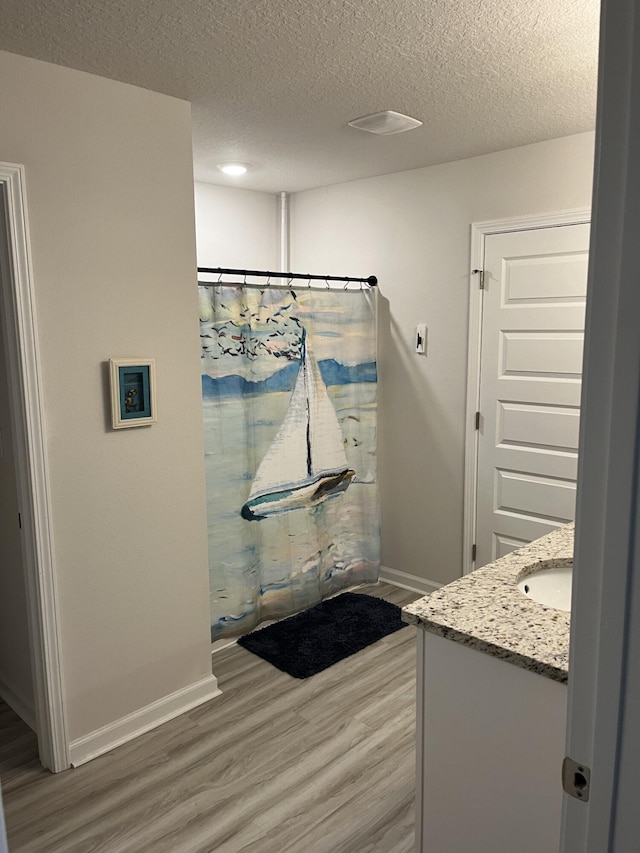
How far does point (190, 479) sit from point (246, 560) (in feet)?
2.57

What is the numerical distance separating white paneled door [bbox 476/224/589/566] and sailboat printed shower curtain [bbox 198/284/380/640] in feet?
2.39

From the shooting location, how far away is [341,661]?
10.3 ft

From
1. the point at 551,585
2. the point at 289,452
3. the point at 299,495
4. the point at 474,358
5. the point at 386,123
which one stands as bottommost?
the point at 299,495

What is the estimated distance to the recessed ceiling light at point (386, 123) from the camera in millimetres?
2674

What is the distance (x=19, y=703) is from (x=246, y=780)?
1.07 metres

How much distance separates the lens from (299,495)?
357 cm

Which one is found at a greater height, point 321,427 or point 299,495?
point 321,427

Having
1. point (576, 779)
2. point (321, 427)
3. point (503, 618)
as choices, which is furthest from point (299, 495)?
point (576, 779)

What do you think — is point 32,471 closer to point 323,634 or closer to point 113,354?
point 113,354

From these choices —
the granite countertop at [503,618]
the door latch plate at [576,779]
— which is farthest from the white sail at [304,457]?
the door latch plate at [576,779]

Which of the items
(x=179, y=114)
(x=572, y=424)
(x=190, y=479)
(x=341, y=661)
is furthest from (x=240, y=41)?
(x=341, y=661)

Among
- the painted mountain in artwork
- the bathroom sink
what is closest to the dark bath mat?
the painted mountain in artwork

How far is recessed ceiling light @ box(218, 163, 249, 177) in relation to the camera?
3516 millimetres

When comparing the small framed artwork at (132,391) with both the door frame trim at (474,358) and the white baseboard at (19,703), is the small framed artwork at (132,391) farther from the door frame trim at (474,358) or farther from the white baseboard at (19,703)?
the door frame trim at (474,358)
